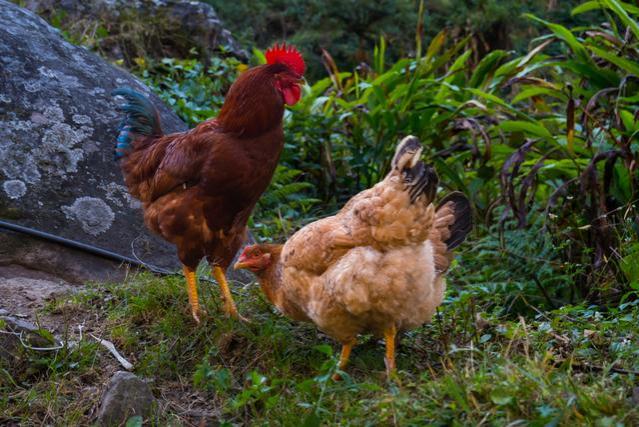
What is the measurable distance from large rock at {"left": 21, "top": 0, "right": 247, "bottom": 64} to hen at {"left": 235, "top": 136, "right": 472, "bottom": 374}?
5.01 metres

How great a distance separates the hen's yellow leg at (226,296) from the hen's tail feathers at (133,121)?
38.9 inches

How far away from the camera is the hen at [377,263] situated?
3365mm

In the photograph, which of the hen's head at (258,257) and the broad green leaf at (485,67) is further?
the broad green leaf at (485,67)

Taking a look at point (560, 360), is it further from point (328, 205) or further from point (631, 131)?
point (328, 205)

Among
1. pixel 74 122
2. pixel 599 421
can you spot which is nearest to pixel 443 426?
pixel 599 421

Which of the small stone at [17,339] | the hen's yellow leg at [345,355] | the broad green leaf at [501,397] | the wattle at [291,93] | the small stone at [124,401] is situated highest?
the wattle at [291,93]

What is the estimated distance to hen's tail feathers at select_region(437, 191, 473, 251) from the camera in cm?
396

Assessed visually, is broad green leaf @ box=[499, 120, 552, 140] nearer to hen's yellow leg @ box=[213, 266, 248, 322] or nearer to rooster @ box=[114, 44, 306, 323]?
rooster @ box=[114, 44, 306, 323]

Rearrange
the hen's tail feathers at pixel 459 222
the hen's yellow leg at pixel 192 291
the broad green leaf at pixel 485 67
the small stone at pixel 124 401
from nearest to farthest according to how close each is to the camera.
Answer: the small stone at pixel 124 401
the hen's tail feathers at pixel 459 222
the hen's yellow leg at pixel 192 291
the broad green leaf at pixel 485 67

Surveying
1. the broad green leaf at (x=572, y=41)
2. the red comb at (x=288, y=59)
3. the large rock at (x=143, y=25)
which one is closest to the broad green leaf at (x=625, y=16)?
the broad green leaf at (x=572, y=41)

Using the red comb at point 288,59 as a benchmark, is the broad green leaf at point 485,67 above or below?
below

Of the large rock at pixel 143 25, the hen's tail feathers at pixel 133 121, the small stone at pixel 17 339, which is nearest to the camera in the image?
the small stone at pixel 17 339

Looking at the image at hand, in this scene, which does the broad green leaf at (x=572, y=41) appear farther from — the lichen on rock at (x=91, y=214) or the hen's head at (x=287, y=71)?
the lichen on rock at (x=91, y=214)

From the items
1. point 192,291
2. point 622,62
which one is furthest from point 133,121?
point 622,62
